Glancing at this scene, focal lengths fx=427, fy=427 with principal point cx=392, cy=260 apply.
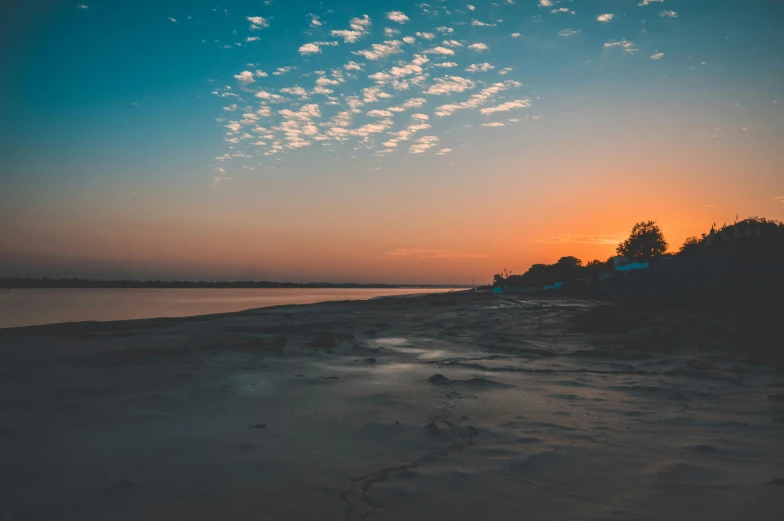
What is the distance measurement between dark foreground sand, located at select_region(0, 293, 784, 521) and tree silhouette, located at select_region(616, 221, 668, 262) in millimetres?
77501

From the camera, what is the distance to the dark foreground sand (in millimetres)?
2402

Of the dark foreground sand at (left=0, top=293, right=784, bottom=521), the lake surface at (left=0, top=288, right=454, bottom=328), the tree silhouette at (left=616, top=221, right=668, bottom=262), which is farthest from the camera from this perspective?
the tree silhouette at (left=616, top=221, right=668, bottom=262)

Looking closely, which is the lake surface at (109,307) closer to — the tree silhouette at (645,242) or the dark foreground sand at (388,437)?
the dark foreground sand at (388,437)

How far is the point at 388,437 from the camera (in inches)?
141

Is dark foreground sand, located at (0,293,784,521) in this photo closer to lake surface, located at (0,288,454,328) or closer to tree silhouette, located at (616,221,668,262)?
lake surface, located at (0,288,454,328)

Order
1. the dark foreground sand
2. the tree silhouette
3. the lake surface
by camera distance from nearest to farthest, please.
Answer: the dark foreground sand
the lake surface
the tree silhouette

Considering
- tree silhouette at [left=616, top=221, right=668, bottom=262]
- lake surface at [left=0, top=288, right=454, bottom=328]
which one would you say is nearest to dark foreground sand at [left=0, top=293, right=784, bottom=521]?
lake surface at [left=0, top=288, right=454, bottom=328]

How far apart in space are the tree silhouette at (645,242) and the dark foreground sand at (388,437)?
77.5m

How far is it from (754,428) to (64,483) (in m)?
5.21

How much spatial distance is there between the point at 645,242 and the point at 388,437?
8512cm

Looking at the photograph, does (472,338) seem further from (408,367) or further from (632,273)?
(632,273)

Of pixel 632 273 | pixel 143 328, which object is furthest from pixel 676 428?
pixel 632 273

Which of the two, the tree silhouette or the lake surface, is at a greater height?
the tree silhouette

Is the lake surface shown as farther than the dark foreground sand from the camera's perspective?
Yes
